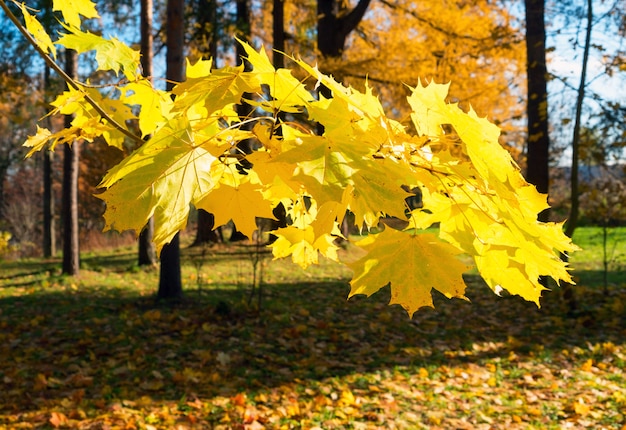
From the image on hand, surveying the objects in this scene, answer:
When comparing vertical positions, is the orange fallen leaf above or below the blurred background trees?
below

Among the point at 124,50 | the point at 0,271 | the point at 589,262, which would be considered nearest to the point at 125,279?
the point at 0,271

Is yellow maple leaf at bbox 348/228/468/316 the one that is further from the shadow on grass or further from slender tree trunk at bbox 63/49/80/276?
slender tree trunk at bbox 63/49/80/276

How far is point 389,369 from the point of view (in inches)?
184

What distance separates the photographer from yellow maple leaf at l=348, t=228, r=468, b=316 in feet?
2.75

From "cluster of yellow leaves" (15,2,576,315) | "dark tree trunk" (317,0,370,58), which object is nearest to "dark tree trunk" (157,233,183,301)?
"cluster of yellow leaves" (15,2,576,315)

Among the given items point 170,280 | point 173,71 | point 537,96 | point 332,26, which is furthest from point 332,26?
point 170,280

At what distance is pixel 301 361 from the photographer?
4754 mm

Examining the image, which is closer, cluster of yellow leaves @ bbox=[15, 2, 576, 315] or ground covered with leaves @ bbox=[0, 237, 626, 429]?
cluster of yellow leaves @ bbox=[15, 2, 576, 315]

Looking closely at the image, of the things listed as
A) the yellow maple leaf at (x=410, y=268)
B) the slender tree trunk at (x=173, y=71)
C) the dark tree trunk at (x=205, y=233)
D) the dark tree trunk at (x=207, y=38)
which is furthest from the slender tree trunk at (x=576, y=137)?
the dark tree trunk at (x=205, y=233)

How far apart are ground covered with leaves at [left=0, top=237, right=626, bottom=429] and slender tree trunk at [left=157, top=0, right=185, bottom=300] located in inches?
10.4

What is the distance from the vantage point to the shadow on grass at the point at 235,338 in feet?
13.7

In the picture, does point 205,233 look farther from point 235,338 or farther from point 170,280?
point 235,338

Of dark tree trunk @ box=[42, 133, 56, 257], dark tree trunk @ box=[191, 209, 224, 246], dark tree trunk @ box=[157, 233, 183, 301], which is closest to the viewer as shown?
dark tree trunk @ box=[157, 233, 183, 301]

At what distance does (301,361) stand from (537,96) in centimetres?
494
